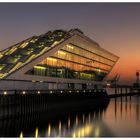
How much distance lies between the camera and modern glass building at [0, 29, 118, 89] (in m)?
68.7

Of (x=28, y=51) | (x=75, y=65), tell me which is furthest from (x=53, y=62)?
(x=75, y=65)

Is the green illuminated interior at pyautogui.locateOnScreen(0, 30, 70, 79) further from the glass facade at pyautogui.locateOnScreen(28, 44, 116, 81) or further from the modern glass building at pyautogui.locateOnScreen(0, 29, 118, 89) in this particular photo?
the glass facade at pyautogui.locateOnScreen(28, 44, 116, 81)

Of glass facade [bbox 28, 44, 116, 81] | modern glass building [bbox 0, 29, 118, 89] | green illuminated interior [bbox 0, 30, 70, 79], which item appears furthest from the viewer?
glass facade [bbox 28, 44, 116, 81]

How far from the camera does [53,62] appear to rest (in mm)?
80625

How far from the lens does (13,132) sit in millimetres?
40000

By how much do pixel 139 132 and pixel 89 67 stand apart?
57448 millimetres

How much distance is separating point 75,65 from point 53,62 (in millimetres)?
14238

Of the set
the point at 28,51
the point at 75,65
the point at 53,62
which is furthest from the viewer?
the point at 75,65

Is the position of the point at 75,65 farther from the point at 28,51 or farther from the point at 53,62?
the point at 28,51

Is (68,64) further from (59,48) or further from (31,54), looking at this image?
(31,54)

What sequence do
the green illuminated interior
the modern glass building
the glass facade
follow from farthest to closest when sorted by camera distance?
the glass facade, the green illuminated interior, the modern glass building

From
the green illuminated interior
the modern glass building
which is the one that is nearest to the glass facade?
the modern glass building

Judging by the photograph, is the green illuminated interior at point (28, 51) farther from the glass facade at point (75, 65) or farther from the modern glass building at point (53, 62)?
the glass facade at point (75, 65)

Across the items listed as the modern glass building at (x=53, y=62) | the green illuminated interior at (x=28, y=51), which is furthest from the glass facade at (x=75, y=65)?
the green illuminated interior at (x=28, y=51)
